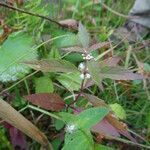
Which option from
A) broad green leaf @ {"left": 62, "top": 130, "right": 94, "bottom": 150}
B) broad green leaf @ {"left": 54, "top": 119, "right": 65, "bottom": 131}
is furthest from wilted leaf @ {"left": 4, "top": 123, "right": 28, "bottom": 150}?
broad green leaf @ {"left": 62, "top": 130, "right": 94, "bottom": 150}

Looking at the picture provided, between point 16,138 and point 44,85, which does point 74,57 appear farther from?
point 16,138

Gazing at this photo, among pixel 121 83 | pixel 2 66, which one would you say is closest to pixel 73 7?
pixel 121 83

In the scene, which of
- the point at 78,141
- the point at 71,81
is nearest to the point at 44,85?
the point at 71,81

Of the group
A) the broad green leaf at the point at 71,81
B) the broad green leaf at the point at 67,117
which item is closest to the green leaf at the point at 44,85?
the broad green leaf at the point at 71,81

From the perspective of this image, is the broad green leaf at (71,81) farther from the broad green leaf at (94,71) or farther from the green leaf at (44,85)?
the broad green leaf at (94,71)

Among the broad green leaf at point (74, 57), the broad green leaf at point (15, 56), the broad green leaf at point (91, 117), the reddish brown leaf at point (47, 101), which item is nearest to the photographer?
the broad green leaf at point (91, 117)
